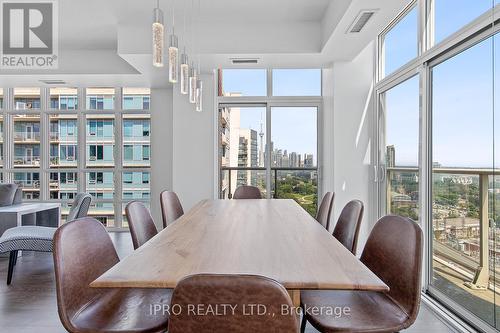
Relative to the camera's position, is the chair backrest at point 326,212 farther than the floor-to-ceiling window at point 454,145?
Yes

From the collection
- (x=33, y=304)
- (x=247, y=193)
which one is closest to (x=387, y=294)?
(x=247, y=193)

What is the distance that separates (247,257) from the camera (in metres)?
1.42

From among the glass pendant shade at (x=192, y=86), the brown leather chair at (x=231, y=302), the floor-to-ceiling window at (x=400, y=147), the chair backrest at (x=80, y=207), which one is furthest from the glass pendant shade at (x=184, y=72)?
the floor-to-ceiling window at (x=400, y=147)

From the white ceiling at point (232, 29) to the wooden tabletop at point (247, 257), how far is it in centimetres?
243

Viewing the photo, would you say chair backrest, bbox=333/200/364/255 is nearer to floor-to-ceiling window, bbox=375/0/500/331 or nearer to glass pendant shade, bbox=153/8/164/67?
floor-to-ceiling window, bbox=375/0/500/331

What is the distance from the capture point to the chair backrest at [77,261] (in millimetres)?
1419

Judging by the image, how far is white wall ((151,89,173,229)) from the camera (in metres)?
6.03

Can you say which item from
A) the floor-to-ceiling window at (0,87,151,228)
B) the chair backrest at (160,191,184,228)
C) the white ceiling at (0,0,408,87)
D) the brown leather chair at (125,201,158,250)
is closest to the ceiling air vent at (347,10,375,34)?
the white ceiling at (0,0,408,87)

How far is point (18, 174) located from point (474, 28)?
296 inches

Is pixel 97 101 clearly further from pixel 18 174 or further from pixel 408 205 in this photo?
pixel 408 205

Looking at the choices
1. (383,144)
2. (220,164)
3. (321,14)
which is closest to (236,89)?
(220,164)

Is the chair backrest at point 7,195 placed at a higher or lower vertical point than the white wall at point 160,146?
lower

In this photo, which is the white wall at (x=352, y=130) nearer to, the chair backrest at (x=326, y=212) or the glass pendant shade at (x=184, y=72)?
the chair backrest at (x=326, y=212)

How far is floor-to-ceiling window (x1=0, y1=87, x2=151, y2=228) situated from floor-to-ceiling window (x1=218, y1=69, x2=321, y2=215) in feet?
5.77
